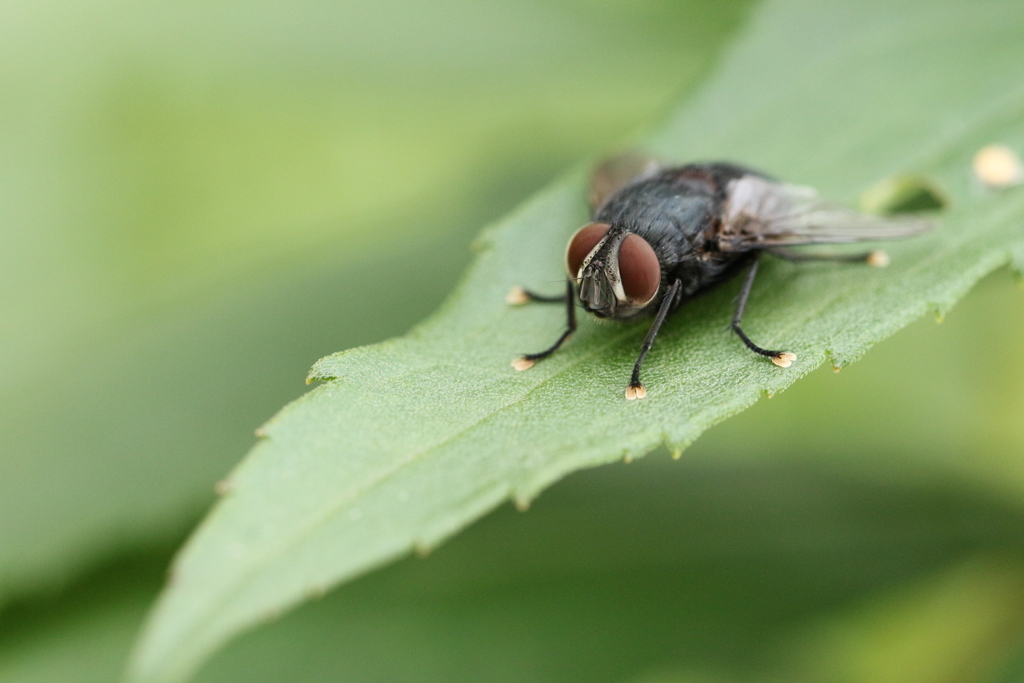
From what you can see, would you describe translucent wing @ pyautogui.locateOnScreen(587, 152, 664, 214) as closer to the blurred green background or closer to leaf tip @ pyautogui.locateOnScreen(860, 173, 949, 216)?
the blurred green background

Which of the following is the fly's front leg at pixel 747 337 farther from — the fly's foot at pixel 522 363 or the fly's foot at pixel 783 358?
the fly's foot at pixel 522 363

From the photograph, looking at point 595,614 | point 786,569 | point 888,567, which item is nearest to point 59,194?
point 595,614

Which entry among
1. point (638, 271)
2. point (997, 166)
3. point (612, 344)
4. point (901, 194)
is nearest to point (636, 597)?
point (612, 344)

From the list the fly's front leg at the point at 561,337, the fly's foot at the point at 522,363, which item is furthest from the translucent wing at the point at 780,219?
the fly's foot at the point at 522,363

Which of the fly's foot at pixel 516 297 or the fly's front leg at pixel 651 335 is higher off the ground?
the fly's foot at pixel 516 297

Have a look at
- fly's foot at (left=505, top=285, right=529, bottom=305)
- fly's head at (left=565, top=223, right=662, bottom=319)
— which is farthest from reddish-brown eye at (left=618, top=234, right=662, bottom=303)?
fly's foot at (left=505, top=285, right=529, bottom=305)

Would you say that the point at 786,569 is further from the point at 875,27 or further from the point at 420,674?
the point at 875,27
